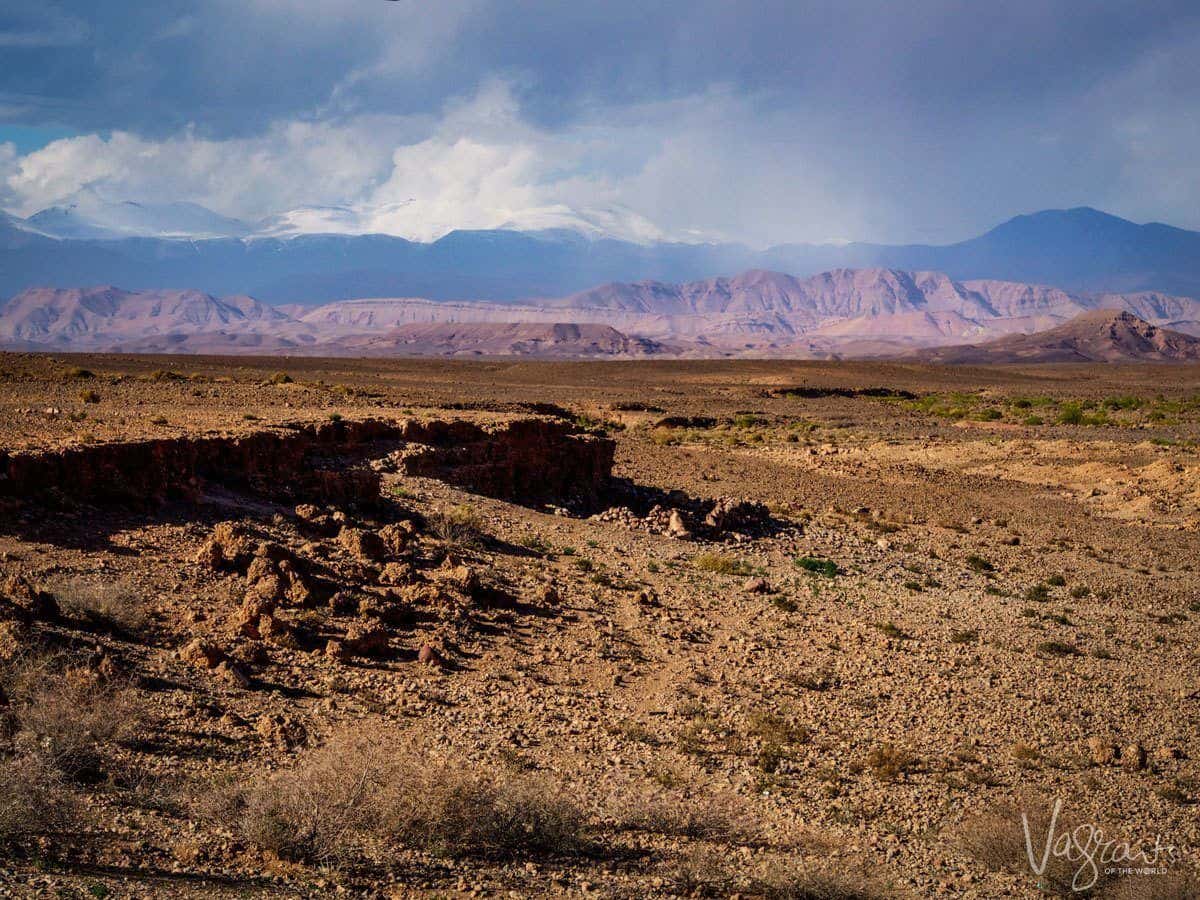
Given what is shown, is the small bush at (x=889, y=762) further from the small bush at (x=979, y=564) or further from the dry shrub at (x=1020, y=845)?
the small bush at (x=979, y=564)

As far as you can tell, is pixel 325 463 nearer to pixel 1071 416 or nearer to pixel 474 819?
pixel 474 819

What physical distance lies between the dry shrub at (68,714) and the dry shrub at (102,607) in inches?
34.2

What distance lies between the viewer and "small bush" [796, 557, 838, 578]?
1527 centimetres

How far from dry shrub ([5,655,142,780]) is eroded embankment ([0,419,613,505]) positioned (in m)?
4.49

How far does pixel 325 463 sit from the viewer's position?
15883mm

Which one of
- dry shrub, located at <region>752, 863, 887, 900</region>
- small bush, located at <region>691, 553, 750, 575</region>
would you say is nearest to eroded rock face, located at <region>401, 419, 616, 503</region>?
small bush, located at <region>691, 553, 750, 575</region>

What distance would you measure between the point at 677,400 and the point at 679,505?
38.5 metres

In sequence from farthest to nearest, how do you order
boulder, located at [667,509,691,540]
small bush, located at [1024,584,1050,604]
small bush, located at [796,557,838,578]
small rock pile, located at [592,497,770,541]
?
1. small rock pile, located at [592,497,770,541]
2. boulder, located at [667,509,691,540]
3. small bush, located at [796,557,838,578]
4. small bush, located at [1024,584,1050,604]

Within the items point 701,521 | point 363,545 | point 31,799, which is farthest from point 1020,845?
point 701,521

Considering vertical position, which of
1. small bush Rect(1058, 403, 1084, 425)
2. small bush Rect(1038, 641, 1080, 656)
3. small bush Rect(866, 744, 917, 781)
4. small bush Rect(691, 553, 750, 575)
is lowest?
small bush Rect(1038, 641, 1080, 656)

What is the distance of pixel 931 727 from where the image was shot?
362 inches

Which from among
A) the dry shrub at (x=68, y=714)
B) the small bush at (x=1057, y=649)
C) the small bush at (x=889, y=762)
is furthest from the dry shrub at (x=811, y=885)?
the small bush at (x=1057, y=649)

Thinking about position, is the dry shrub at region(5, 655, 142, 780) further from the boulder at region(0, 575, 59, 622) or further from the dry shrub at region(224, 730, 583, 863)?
the dry shrub at region(224, 730, 583, 863)

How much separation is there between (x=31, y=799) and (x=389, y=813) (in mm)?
2161
